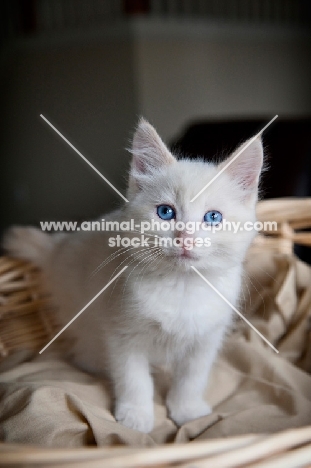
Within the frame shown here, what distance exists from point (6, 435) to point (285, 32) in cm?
309

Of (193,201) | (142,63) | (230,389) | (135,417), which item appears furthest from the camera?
(142,63)

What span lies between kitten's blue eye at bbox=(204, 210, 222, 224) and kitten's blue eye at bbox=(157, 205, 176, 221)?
5 cm

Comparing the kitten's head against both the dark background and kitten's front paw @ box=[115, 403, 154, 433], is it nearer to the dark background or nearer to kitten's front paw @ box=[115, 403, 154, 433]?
kitten's front paw @ box=[115, 403, 154, 433]

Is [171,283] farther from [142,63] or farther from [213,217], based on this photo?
[142,63]

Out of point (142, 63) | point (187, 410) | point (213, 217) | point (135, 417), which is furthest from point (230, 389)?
point (142, 63)

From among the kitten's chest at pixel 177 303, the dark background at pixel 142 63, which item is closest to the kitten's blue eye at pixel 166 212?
the kitten's chest at pixel 177 303

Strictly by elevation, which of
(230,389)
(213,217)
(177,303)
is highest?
(213,217)

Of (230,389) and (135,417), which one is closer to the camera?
(135,417)

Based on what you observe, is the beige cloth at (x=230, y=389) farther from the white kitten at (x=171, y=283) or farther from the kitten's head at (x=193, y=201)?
the kitten's head at (x=193, y=201)

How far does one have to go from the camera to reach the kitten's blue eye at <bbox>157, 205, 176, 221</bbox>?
2.61ft

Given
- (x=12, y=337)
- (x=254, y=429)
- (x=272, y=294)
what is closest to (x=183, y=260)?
(x=254, y=429)

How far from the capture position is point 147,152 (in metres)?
0.85

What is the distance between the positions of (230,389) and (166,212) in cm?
46

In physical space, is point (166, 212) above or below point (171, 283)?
above
